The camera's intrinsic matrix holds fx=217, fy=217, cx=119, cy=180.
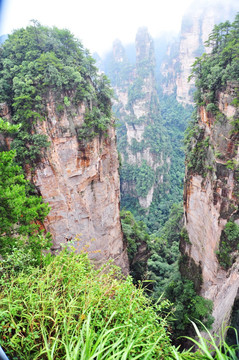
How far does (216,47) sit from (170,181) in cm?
3152

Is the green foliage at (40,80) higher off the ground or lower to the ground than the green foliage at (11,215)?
higher

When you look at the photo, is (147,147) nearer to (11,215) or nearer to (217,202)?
(217,202)

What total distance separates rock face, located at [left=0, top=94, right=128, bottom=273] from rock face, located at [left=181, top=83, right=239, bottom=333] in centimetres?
448

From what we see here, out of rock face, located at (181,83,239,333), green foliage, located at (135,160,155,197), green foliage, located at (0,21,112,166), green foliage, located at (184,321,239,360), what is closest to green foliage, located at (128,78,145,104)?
green foliage, located at (135,160,155,197)

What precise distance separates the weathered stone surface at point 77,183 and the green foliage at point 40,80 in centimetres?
44

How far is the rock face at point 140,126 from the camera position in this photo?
125 ft

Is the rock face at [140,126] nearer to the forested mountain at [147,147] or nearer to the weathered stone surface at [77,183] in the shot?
the forested mountain at [147,147]

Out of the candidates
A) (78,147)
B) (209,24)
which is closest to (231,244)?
(78,147)

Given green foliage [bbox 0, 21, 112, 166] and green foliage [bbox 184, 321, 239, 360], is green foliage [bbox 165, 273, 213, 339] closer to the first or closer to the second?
green foliage [bbox 184, 321, 239, 360]

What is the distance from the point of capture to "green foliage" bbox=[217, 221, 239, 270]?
8320 mm

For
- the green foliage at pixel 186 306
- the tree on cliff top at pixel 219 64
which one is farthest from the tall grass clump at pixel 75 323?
the tree on cliff top at pixel 219 64

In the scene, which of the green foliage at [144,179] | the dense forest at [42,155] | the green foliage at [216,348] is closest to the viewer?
the green foliage at [216,348]

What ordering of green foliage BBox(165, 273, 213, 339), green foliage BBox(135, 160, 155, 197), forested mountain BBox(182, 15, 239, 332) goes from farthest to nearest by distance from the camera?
1. green foliage BBox(135, 160, 155, 197)
2. green foliage BBox(165, 273, 213, 339)
3. forested mountain BBox(182, 15, 239, 332)

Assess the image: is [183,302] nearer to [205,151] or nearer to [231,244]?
[231,244]
